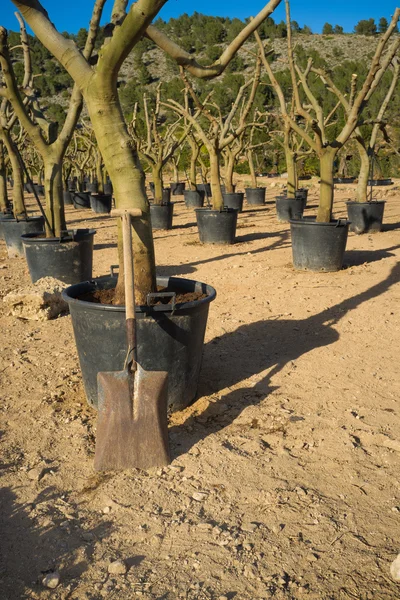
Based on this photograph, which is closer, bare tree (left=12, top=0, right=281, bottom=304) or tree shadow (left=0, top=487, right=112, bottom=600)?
tree shadow (left=0, top=487, right=112, bottom=600)

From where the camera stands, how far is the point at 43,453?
8.58ft

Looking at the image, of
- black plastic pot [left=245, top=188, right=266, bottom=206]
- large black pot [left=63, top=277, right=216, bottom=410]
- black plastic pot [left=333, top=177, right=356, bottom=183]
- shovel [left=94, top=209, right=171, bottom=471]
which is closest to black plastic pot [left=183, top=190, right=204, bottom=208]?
black plastic pot [left=245, top=188, right=266, bottom=206]

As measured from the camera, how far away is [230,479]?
2.36 meters

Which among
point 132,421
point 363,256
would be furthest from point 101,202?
point 132,421

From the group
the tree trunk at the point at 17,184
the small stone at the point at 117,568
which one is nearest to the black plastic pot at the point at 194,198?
the tree trunk at the point at 17,184

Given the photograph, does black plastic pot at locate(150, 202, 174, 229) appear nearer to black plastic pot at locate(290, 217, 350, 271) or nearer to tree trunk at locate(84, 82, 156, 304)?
black plastic pot at locate(290, 217, 350, 271)

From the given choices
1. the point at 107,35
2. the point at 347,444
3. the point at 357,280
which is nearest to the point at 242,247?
the point at 357,280

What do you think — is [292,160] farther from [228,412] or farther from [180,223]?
[228,412]

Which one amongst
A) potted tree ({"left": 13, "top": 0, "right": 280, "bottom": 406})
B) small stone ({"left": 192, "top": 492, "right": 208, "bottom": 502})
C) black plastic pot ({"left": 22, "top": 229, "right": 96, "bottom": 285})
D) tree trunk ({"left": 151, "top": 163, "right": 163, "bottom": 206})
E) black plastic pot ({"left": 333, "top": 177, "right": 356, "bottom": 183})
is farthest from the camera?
black plastic pot ({"left": 333, "top": 177, "right": 356, "bottom": 183})

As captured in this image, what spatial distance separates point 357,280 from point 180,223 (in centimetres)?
733

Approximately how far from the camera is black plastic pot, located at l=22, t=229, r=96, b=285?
225 inches

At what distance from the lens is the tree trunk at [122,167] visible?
302cm

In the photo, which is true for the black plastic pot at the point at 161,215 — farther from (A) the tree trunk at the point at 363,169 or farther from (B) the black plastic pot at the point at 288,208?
(A) the tree trunk at the point at 363,169

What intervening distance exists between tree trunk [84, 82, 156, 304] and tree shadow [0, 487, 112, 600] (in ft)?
4.18
